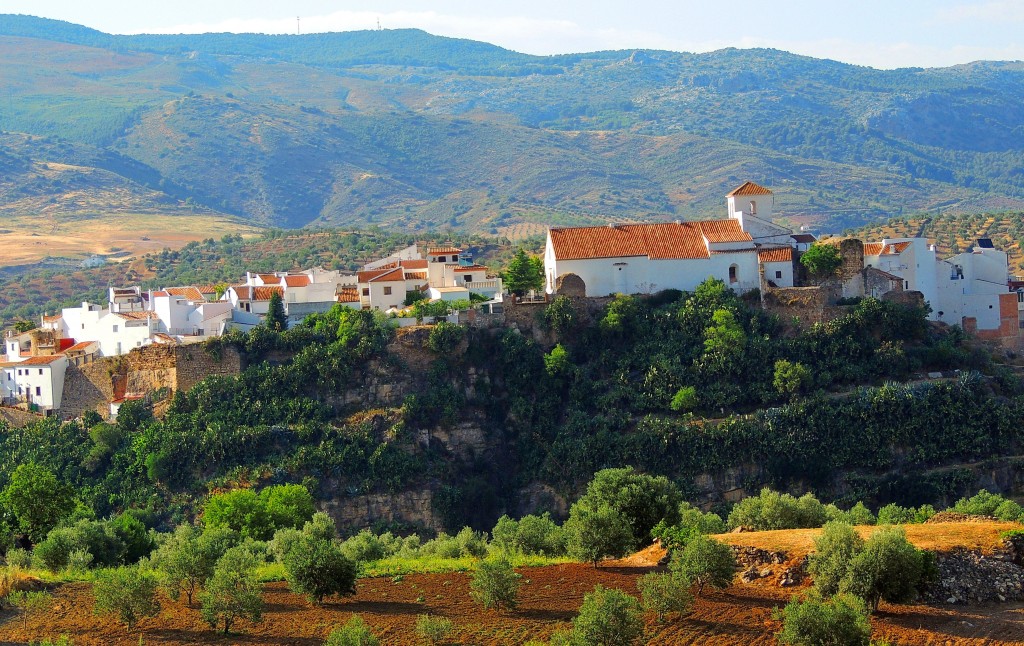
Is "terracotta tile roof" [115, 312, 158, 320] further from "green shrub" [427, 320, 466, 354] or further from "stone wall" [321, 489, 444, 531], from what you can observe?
"stone wall" [321, 489, 444, 531]

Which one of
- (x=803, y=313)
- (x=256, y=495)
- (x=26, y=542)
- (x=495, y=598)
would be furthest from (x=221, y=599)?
(x=803, y=313)

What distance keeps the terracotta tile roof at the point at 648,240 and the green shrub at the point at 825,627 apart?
3090 centimetres

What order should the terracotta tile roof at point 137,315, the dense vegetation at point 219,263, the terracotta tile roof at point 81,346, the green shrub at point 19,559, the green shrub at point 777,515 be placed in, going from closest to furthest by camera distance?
the green shrub at point 19,559, the green shrub at point 777,515, the terracotta tile roof at point 81,346, the terracotta tile roof at point 137,315, the dense vegetation at point 219,263

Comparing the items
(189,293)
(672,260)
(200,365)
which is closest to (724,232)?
(672,260)

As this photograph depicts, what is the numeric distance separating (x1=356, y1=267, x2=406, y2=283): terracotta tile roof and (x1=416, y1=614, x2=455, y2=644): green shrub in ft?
100

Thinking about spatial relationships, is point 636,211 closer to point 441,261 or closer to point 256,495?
point 441,261

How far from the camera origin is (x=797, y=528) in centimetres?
3744

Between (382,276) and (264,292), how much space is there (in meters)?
4.58

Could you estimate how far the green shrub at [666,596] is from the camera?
28859 millimetres

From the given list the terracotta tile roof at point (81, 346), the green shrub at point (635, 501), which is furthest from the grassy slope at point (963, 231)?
the green shrub at point (635, 501)

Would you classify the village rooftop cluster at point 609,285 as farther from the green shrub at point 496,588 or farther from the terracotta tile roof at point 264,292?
the green shrub at point 496,588

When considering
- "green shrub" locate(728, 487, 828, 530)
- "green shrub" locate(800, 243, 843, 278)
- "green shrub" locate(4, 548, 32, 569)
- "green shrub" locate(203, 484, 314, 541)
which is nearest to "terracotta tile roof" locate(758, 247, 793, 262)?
"green shrub" locate(800, 243, 843, 278)

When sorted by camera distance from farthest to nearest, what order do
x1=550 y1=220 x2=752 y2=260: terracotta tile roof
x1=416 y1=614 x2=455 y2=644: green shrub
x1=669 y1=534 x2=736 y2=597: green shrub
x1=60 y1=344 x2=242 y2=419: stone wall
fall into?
x1=550 y1=220 x2=752 y2=260: terracotta tile roof < x1=60 y1=344 x2=242 y2=419: stone wall < x1=669 y1=534 x2=736 y2=597: green shrub < x1=416 y1=614 x2=455 y2=644: green shrub

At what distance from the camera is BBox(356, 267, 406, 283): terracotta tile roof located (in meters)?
57.7
